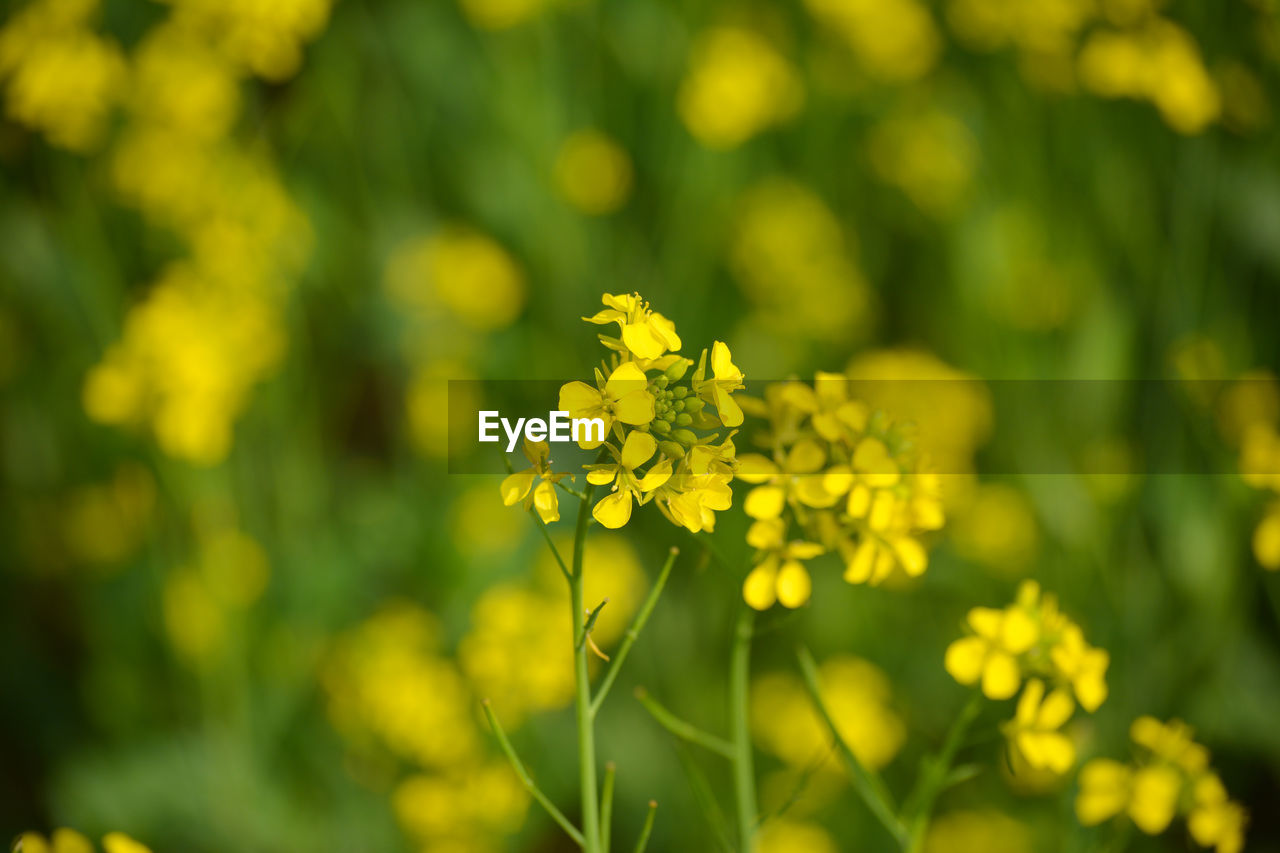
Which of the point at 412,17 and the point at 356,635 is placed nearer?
the point at 356,635

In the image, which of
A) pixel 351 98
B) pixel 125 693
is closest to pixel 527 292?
Answer: pixel 351 98

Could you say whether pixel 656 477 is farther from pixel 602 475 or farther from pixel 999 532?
pixel 999 532

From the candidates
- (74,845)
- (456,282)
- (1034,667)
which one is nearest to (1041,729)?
(1034,667)

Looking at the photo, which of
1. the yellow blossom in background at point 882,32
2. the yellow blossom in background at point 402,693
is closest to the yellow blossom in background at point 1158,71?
the yellow blossom in background at point 882,32

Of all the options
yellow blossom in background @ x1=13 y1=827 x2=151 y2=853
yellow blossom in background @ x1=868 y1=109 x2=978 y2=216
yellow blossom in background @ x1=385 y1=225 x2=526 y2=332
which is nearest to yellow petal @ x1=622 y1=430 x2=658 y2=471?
yellow blossom in background @ x1=13 y1=827 x2=151 y2=853

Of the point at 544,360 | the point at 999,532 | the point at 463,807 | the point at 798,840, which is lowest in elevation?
the point at 798,840

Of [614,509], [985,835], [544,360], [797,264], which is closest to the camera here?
[614,509]

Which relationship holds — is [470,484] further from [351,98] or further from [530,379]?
[351,98]
